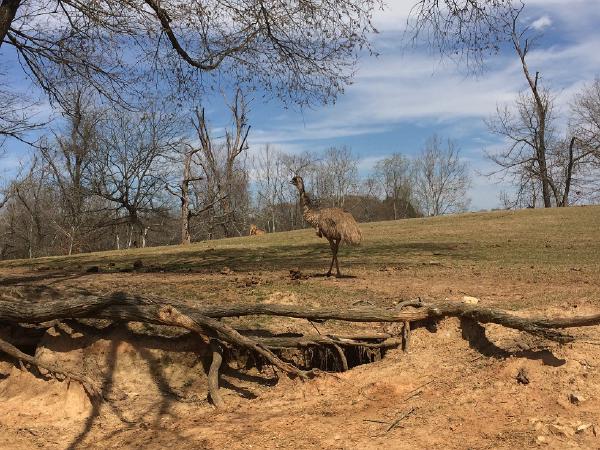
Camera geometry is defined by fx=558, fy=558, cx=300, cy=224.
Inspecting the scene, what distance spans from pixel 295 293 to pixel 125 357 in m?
2.56

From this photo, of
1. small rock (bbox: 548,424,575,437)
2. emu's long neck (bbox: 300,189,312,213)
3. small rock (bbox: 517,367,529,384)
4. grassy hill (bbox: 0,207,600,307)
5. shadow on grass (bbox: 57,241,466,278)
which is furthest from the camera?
shadow on grass (bbox: 57,241,466,278)

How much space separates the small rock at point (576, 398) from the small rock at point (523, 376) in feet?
1.32

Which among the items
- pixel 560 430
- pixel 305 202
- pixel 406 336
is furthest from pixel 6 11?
pixel 560 430

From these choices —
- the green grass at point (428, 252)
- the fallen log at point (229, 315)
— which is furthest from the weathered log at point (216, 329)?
the green grass at point (428, 252)

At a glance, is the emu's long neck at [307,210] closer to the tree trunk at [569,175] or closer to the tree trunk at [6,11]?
the tree trunk at [6,11]

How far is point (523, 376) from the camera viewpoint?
4.93 m

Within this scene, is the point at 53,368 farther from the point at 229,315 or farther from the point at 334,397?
the point at 334,397

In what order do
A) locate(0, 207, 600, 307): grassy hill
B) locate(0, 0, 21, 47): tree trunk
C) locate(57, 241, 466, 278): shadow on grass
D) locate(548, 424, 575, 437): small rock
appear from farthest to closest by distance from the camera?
locate(57, 241, 466, 278): shadow on grass < locate(0, 207, 600, 307): grassy hill < locate(0, 0, 21, 47): tree trunk < locate(548, 424, 575, 437): small rock

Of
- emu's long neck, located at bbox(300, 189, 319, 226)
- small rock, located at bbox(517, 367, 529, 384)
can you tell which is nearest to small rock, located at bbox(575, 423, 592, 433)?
small rock, located at bbox(517, 367, 529, 384)

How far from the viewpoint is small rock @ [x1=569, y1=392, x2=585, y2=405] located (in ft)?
14.7

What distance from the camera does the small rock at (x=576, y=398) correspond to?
14.7 ft

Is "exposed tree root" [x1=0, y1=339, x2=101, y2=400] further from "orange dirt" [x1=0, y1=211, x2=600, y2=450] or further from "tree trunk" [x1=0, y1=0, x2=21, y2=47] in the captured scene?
"tree trunk" [x1=0, y1=0, x2=21, y2=47]

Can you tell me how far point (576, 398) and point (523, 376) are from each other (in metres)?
0.50

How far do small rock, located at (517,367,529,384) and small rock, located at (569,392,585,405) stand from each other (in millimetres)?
A: 402
